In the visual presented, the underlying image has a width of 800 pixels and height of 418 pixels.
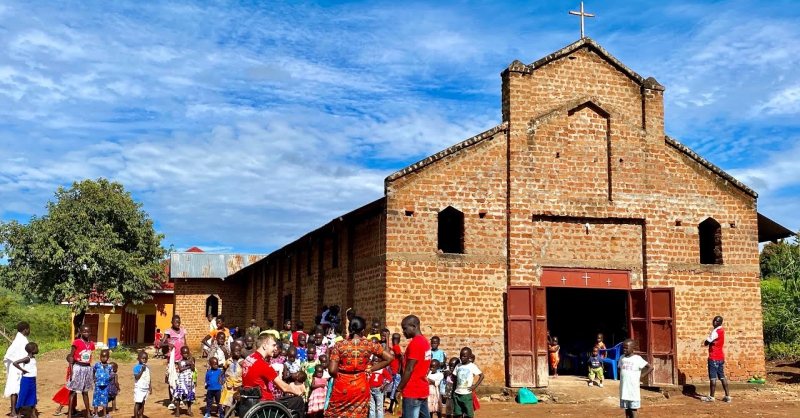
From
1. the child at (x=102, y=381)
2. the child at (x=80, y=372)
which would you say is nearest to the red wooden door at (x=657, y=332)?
the child at (x=102, y=381)

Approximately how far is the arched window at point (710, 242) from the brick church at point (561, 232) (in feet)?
0.14

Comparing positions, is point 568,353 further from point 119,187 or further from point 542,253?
point 119,187

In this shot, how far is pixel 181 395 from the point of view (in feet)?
43.7

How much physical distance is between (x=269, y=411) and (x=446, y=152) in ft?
28.6

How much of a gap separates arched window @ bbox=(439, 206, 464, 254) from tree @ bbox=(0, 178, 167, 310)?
2085 centimetres

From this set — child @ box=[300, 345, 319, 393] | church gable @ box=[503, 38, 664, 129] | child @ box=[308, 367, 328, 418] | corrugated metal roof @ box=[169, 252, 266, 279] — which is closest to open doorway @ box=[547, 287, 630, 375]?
church gable @ box=[503, 38, 664, 129]

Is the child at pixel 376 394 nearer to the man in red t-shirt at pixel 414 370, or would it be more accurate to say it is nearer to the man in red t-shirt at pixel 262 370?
the man in red t-shirt at pixel 414 370

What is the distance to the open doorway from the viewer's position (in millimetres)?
19297

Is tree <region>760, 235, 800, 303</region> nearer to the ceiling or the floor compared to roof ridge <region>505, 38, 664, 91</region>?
nearer to the floor

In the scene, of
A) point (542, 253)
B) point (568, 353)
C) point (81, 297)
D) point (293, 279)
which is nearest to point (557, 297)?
point (568, 353)

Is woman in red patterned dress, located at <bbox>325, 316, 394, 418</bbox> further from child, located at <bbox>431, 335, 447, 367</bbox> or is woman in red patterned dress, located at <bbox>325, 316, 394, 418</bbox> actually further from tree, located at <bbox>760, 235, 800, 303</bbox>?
tree, located at <bbox>760, 235, 800, 303</bbox>

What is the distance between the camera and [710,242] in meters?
18.0

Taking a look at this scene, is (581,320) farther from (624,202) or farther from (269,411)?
(269,411)

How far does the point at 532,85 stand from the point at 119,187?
80.8 feet
